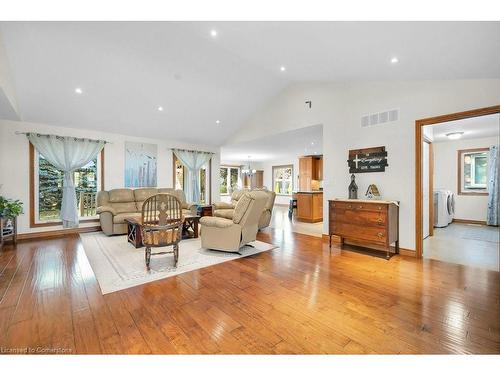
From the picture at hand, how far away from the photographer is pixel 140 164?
636 centimetres

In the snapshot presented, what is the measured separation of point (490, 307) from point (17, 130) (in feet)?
25.9

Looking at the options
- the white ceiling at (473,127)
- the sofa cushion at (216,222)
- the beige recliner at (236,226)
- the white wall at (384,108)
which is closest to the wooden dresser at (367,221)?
the white wall at (384,108)

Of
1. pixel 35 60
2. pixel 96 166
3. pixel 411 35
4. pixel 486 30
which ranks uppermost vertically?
pixel 35 60

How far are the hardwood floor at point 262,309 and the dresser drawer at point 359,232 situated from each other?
0.40m

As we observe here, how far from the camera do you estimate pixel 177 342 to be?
1644 millimetres

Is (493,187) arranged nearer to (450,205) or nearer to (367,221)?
(450,205)

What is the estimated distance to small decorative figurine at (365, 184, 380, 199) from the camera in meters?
3.89

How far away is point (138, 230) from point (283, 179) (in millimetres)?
8417

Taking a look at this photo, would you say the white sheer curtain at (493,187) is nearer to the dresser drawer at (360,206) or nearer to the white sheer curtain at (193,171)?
the dresser drawer at (360,206)

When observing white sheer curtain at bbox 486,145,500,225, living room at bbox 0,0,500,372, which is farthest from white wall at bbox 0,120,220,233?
white sheer curtain at bbox 486,145,500,225

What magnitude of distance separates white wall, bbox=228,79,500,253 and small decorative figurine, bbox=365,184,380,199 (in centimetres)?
13

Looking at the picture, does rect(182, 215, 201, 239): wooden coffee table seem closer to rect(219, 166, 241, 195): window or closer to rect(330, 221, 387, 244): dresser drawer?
rect(330, 221, 387, 244): dresser drawer

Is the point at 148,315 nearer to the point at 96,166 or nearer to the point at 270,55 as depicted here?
the point at 270,55
